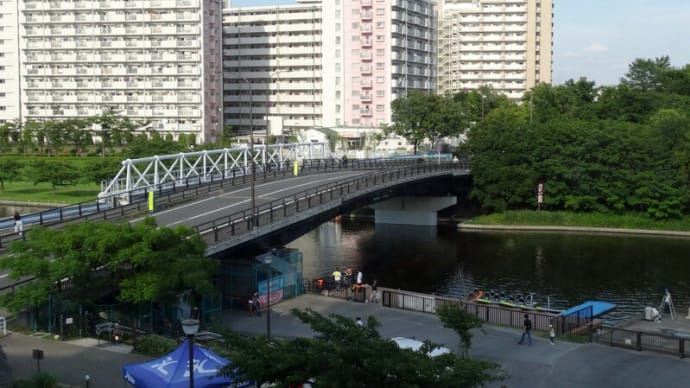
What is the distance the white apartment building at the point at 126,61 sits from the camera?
5015 inches

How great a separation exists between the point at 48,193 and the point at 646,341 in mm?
79860

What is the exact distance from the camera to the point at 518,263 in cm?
6031

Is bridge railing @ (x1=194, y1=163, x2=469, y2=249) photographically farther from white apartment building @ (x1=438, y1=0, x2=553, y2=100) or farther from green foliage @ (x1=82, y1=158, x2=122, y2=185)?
white apartment building @ (x1=438, y1=0, x2=553, y2=100)

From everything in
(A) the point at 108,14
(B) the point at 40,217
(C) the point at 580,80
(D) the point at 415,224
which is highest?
(A) the point at 108,14

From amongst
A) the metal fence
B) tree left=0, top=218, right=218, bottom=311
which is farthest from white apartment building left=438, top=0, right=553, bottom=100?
tree left=0, top=218, right=218, bottom=311

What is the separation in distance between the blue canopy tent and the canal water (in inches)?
1033

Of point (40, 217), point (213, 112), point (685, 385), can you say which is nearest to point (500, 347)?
point (685, 385)

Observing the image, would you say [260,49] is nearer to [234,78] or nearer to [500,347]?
[234,78]

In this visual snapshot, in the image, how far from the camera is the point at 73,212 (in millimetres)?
43875

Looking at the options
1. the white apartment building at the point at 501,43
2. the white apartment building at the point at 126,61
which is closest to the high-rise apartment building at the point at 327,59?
the white apartment building at the point at 126,61

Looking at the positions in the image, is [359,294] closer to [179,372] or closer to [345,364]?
[179,372]

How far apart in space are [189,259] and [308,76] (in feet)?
362

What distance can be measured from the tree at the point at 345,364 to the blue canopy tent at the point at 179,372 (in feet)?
7.53

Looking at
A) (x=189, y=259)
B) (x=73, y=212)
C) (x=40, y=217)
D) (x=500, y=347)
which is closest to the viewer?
(x=189, y=259)
